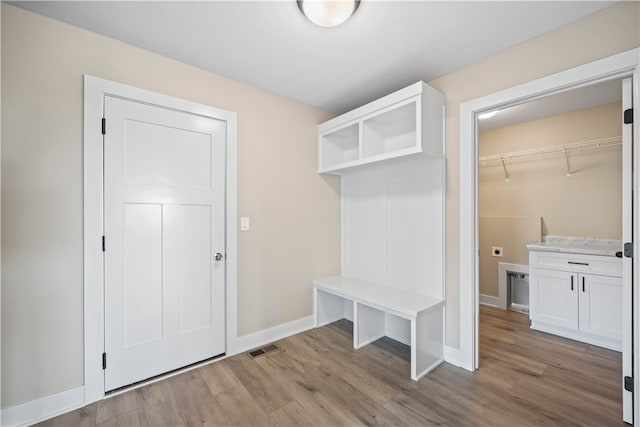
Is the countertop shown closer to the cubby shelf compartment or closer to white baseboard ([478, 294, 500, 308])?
white baseboard ([478, 294, 500, 308])

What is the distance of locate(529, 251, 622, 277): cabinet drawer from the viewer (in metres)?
2.57

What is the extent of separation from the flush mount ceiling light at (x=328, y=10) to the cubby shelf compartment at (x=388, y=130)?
83 centimetres

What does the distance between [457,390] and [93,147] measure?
306 centimetres

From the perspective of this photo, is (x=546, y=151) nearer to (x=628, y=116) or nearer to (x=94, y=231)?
(x=628, y=116)

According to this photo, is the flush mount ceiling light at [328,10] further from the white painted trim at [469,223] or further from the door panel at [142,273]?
the door panel at [142,273]

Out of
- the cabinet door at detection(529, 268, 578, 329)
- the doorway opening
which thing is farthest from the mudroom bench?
the cabinet door at detection(529, 268, 578, 329)

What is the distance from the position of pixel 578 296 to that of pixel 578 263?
332 millimetres

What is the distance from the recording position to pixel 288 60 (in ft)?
7.25

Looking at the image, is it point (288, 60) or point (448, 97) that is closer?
point (288, 60)

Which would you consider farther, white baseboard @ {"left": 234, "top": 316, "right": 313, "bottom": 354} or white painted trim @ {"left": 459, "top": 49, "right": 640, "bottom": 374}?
white baseboard @ {"left": 234, "top": 316, "right": 313, "bottom": 354}

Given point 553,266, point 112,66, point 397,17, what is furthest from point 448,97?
point 112,66

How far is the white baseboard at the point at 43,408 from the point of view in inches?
63.9

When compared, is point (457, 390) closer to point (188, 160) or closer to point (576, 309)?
point (576, 309)

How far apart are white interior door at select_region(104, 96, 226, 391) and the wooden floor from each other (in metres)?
0.26
